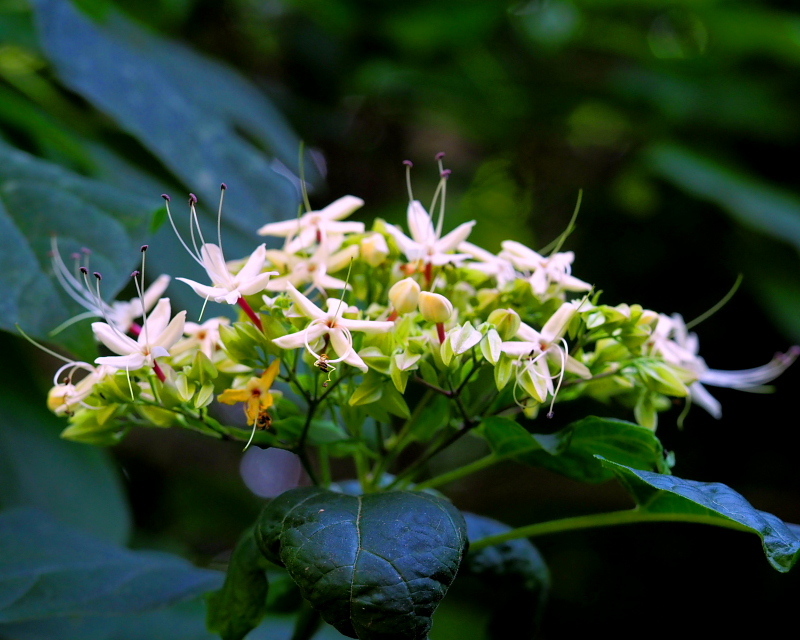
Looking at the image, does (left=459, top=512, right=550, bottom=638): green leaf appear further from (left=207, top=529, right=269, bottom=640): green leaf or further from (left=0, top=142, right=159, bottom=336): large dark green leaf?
(left=0, top=142, right=159, bottom=336): large dark green leaf

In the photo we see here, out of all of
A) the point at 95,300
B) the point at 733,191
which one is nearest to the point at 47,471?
the point at 95,300

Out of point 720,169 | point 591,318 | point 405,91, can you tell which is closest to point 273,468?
point 405,91

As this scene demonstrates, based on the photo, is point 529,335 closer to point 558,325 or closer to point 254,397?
point 558,325

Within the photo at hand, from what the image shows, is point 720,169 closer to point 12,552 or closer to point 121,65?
point 121,65

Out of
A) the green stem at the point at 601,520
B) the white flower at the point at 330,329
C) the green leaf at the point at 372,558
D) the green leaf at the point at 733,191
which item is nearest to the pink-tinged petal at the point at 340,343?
the white flower at the point at 330,329

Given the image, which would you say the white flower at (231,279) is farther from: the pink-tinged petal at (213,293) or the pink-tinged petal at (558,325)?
the pink-tinged petal at (558,325)
